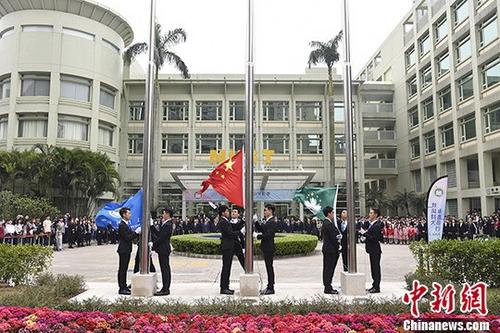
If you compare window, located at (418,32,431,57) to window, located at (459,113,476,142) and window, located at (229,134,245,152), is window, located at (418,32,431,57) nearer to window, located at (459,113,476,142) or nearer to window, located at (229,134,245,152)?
window, located at (459,113,476,142)

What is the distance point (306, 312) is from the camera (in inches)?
266

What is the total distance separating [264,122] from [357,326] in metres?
34.3

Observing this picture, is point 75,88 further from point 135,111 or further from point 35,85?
point 135,111

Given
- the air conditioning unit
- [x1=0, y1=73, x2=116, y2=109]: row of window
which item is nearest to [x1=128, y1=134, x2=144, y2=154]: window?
[x1=0, y1=73, x2=116, y2=109]: row of window

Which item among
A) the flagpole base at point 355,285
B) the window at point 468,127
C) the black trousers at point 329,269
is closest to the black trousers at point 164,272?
the black trousers at point 329,269

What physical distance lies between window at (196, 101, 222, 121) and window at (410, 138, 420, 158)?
1831 cm

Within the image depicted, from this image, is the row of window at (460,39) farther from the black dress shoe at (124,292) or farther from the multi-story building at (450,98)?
the black dress shoe at (124,292)

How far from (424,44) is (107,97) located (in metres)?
27.9

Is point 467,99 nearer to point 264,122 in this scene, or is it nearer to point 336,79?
point 336,79

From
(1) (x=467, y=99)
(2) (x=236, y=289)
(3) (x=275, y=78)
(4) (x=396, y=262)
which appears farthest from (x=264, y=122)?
(2) (x=236, y=289)

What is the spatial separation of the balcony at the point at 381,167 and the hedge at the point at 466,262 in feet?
107

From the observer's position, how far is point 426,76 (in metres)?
38.3

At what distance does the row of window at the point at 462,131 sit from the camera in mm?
28922

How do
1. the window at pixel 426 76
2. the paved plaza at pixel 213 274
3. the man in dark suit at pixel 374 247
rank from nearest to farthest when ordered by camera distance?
the paved plaza at pixel 213 274 → the man in dark suit at pixel 374 247 → the window at pixel 426 76
